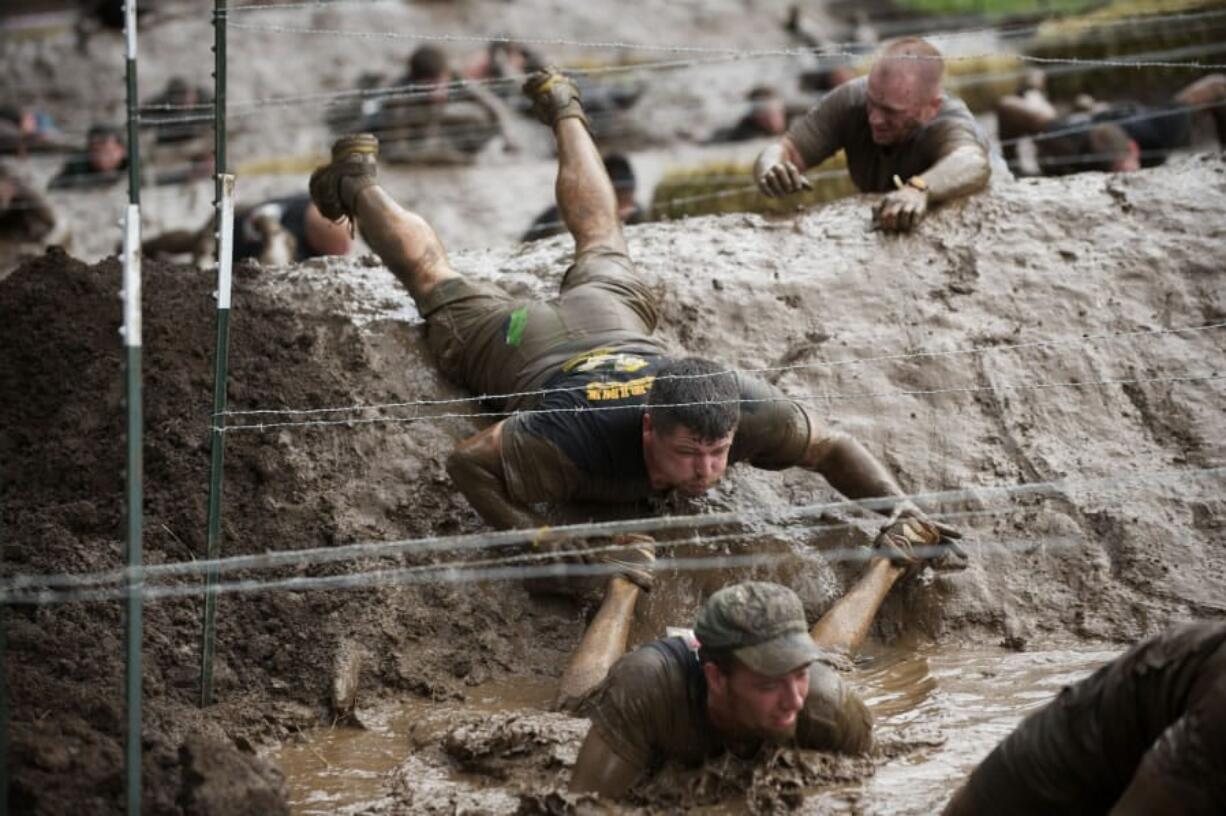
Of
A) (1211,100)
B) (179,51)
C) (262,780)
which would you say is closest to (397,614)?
(262,780)

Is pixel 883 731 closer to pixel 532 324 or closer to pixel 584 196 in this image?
pixel 532 324

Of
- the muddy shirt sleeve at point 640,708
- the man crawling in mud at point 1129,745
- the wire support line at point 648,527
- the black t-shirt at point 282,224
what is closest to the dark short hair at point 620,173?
the black t-shirt at point 282,224

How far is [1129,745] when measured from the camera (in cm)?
398

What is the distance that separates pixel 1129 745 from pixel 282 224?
264 inches

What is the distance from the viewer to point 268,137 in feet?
47.0

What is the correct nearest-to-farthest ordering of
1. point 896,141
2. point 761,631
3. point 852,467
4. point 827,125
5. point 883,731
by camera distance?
point 761,631, point 883,731, point 852,467, point 896,141, point 827,125

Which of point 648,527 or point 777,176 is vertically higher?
point 777,176

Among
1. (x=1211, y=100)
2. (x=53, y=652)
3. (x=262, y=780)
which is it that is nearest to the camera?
(x=262, y=780)

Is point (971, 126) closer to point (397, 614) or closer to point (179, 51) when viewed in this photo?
point (397, 614)

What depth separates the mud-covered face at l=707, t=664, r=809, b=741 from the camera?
176 inches

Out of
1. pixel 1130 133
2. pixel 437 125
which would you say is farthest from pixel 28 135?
pixel 1130 133

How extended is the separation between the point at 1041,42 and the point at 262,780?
10379 millimetres

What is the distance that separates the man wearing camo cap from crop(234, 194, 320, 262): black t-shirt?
5189mm

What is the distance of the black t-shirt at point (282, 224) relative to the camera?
31.0 ft
